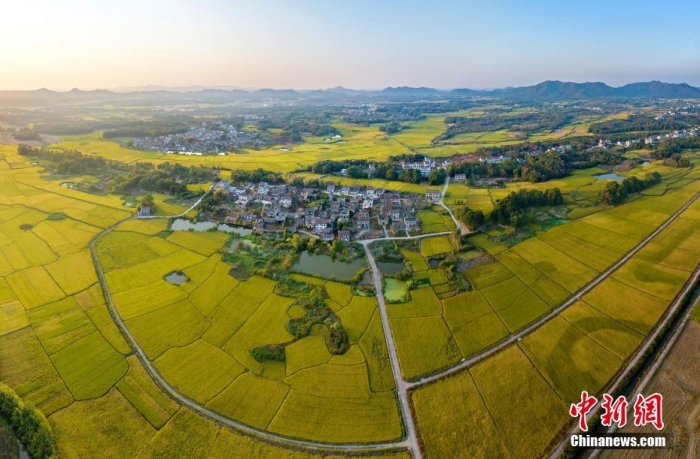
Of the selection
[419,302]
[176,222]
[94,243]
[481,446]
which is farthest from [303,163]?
[481,446]

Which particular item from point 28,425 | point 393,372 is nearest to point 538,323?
point 393,372

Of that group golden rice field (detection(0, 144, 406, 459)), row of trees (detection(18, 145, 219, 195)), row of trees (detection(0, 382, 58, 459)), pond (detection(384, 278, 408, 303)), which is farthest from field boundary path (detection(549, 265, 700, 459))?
row of trees (detection(18, 145, 219, 195))

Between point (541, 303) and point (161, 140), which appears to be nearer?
point (541, 303)

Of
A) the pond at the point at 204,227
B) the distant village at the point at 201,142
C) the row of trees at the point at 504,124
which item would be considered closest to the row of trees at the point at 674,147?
the row of trees at the point at 504,124

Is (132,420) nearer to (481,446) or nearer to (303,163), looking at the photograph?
(481,446)

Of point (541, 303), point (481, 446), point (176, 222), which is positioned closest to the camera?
point (481, 446)

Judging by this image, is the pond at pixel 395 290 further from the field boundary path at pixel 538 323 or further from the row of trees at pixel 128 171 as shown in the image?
the row of trees at pixel 128 171

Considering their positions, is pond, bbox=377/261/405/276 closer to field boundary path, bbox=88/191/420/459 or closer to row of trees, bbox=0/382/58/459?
field boundary path, bbox=88/191/420/459
